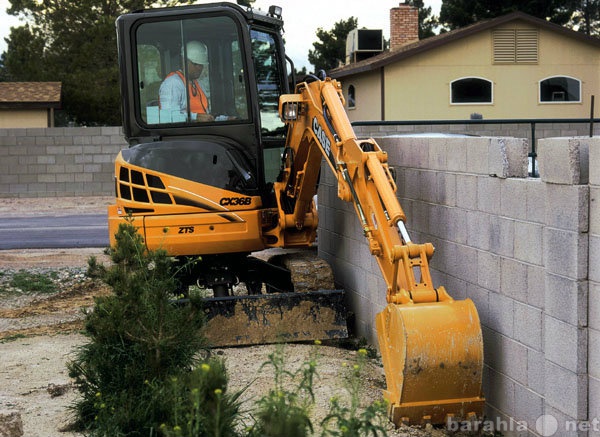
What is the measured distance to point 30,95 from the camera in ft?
120

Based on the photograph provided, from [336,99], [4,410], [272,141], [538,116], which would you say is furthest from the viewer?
[538,116]

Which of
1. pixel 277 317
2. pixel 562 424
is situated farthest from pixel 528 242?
pixel 277 317

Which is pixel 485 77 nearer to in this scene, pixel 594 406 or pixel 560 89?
pixel 560 89

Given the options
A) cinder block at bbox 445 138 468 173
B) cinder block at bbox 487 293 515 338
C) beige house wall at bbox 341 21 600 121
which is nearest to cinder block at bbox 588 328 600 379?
cinder block at bbox 487 293 515 338

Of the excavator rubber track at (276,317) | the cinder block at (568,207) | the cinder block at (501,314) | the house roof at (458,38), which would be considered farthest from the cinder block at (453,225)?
the house roof at (458,38)

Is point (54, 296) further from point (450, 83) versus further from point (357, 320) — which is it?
point (450, 83)

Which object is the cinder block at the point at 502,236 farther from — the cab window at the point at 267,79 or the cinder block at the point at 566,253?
the cab window at the point at 267,79

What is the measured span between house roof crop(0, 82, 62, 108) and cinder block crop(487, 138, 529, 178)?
31379mm

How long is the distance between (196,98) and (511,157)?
461cm

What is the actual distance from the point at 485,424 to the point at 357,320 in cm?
334

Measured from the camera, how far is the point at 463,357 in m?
6.37

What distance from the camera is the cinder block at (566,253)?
538cm

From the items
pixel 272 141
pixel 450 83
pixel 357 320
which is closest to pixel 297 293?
pixel 357 320

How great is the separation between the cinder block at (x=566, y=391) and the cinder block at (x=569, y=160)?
42.5 inches
